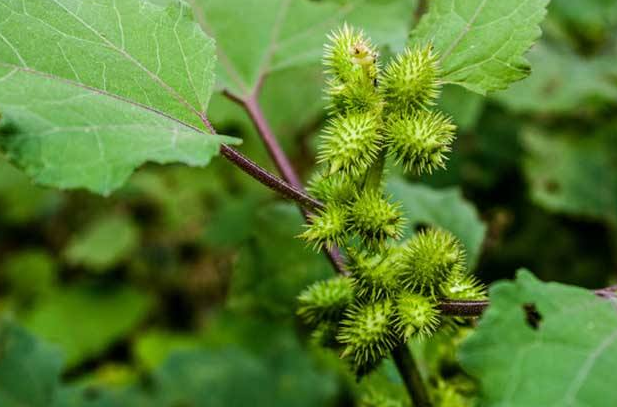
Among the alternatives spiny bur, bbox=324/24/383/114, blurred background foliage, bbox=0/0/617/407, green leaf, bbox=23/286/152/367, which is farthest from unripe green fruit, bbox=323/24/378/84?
green leaf, bbox=23/286/152/367

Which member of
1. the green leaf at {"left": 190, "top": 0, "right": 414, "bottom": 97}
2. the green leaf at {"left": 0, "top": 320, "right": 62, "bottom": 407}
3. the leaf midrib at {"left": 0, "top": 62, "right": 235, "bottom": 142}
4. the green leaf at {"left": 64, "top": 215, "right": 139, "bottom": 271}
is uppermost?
the green leaf at {"left": 64, "top": 215, "right": 139, "bottom": 271}

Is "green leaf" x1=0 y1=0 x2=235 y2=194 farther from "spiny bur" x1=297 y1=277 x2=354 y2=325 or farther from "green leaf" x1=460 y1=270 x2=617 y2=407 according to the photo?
"green leaf" x1=460 y1=270 x2=617 y2=407

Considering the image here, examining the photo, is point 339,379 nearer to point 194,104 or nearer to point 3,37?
point 194,104

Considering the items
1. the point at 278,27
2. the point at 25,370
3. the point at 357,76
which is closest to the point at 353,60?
the point at 357,76

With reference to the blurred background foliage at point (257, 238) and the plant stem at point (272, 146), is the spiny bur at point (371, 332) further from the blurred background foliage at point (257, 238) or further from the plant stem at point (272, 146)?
the blurred background foliage at point (257, 238)

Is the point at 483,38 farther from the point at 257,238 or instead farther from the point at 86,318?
the point at 86,318

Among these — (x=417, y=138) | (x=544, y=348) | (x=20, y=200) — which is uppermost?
(x=20, y=200)

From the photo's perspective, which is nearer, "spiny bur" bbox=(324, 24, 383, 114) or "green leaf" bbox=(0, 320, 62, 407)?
"spiny bur" bbox=(324, 24, 383, 114)
